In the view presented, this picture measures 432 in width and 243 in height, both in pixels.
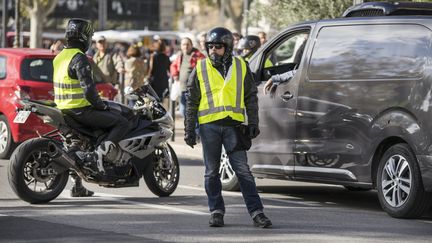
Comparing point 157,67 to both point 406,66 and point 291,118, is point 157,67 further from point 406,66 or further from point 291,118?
point 406,66

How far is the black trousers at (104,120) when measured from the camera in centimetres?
1185

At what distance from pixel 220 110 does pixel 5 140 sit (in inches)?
278

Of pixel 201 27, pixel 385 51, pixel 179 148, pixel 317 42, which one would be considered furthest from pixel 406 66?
pixel 201 27

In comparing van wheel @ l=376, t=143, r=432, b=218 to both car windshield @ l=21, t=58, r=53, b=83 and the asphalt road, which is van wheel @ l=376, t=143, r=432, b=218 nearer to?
the asphalt road

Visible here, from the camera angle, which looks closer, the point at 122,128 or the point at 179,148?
the point at 122,128

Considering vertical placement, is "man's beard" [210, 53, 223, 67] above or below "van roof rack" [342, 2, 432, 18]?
below

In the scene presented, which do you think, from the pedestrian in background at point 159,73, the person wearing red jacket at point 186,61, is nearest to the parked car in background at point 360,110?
the person wearing red jacket at point 186,61

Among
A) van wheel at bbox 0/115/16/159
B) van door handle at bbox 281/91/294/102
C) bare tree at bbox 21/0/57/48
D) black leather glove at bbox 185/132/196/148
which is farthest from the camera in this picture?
bare tree at bbox 21/0/57/48

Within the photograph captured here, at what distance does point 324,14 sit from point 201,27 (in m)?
99.6

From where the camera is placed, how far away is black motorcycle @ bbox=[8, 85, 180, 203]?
38.0 feet

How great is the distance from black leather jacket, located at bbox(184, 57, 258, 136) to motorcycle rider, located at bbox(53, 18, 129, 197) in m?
1.64

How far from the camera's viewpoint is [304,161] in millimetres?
12219

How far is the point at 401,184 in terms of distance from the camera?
36.7 feet

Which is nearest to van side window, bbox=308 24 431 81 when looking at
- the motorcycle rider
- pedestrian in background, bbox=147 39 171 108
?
the motorcycle rider
